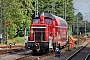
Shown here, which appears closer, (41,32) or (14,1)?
(41,32)

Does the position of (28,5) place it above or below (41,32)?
above

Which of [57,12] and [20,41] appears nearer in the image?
[20,41]

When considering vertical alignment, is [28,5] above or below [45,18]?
above

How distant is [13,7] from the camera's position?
54.2 meters

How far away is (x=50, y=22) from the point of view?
2739 cm

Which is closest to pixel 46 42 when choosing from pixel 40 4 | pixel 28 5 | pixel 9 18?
pixel 9 18

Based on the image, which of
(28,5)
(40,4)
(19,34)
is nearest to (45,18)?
(28,5)

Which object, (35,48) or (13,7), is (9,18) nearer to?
(13,7)

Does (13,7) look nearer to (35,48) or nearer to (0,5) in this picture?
(0,5)

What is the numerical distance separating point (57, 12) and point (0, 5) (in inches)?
1601

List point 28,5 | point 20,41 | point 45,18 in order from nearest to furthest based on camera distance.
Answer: point 45,18
point 20,41
point 28,5

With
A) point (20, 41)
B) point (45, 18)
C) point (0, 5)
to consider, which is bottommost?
point (20, 41)

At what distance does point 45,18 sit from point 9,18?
27.1 m

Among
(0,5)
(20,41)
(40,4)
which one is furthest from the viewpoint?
(40,4)
